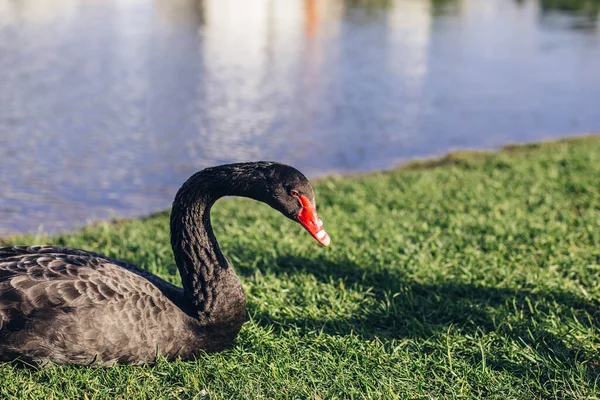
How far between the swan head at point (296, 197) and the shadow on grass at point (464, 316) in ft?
2.71

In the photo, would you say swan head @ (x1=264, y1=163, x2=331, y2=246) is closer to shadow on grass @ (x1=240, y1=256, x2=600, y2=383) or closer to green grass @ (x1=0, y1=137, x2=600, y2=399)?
green grass @ (x1=0, y1=137, x2=600, y2=399)

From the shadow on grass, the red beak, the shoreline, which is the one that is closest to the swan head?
the red beak

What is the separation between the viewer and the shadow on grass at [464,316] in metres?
3.95

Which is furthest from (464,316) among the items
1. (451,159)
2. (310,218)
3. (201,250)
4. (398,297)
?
(451,159)

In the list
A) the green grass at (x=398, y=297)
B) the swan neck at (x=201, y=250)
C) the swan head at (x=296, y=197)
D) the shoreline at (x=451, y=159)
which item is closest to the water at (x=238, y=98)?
the shoreline at (x=451, y=159)

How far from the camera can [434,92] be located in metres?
14.6

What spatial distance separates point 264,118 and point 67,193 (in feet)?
14.5

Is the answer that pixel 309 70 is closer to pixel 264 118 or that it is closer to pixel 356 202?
pixel 264 118

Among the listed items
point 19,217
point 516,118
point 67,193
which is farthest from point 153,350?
point 516,118

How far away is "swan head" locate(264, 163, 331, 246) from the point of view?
3512 millimetres

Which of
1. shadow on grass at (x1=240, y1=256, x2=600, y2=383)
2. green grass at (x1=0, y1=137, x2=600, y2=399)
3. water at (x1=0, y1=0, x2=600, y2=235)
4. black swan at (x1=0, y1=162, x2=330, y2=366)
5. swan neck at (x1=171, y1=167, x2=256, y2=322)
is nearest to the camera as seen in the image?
black swan at (x1=0, y1=162, x2=330, y2=366)

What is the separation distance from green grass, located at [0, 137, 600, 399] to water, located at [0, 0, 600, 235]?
2032 millimetres

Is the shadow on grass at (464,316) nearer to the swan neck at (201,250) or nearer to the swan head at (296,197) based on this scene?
the swan neck at (201,250)

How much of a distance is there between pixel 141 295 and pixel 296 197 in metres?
0.90
